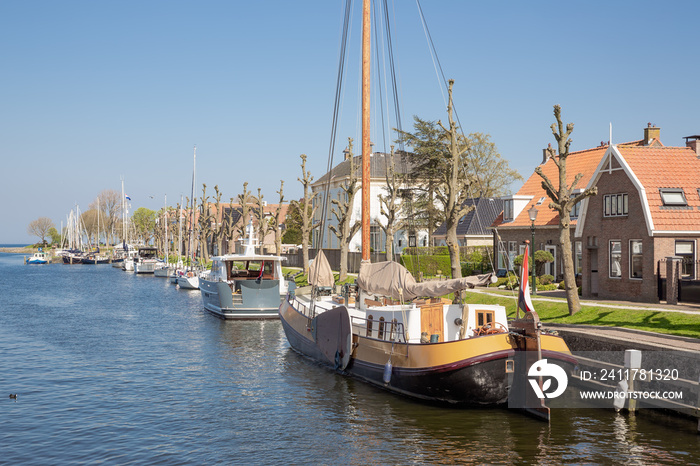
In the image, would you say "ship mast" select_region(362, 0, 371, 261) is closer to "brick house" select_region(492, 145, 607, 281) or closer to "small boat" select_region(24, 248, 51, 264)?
"brick house" select_region(492, 145, 607, 281)

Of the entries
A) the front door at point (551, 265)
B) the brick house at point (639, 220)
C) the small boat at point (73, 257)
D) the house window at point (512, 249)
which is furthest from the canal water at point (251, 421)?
the small boat at point (73, 257)

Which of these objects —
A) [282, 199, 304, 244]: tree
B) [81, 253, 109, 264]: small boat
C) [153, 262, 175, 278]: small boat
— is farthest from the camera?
[81, 253, 109, 264]: small boat

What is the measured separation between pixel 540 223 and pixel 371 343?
85.9 feet

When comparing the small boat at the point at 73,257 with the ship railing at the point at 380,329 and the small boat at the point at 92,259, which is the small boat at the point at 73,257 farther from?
the ship railing at the point at 380,329

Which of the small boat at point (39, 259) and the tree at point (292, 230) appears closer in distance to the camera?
the tree at point (292, 230)

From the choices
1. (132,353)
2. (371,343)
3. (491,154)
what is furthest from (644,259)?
(491,154)

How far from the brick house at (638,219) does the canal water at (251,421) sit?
14.7 meters

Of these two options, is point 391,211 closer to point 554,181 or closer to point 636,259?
point 554,181

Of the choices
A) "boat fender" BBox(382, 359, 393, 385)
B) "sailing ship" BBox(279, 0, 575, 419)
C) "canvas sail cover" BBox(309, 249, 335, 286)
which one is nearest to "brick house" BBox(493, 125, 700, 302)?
"canvas sail cover" BBox(309, 249, 335, 286)

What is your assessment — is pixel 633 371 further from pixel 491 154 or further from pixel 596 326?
pixel 491 154

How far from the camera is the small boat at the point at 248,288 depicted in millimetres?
39219

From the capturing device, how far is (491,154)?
275 ft

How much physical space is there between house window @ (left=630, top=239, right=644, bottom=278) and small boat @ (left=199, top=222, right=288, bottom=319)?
19.8 m

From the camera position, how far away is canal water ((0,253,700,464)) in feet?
51.1
